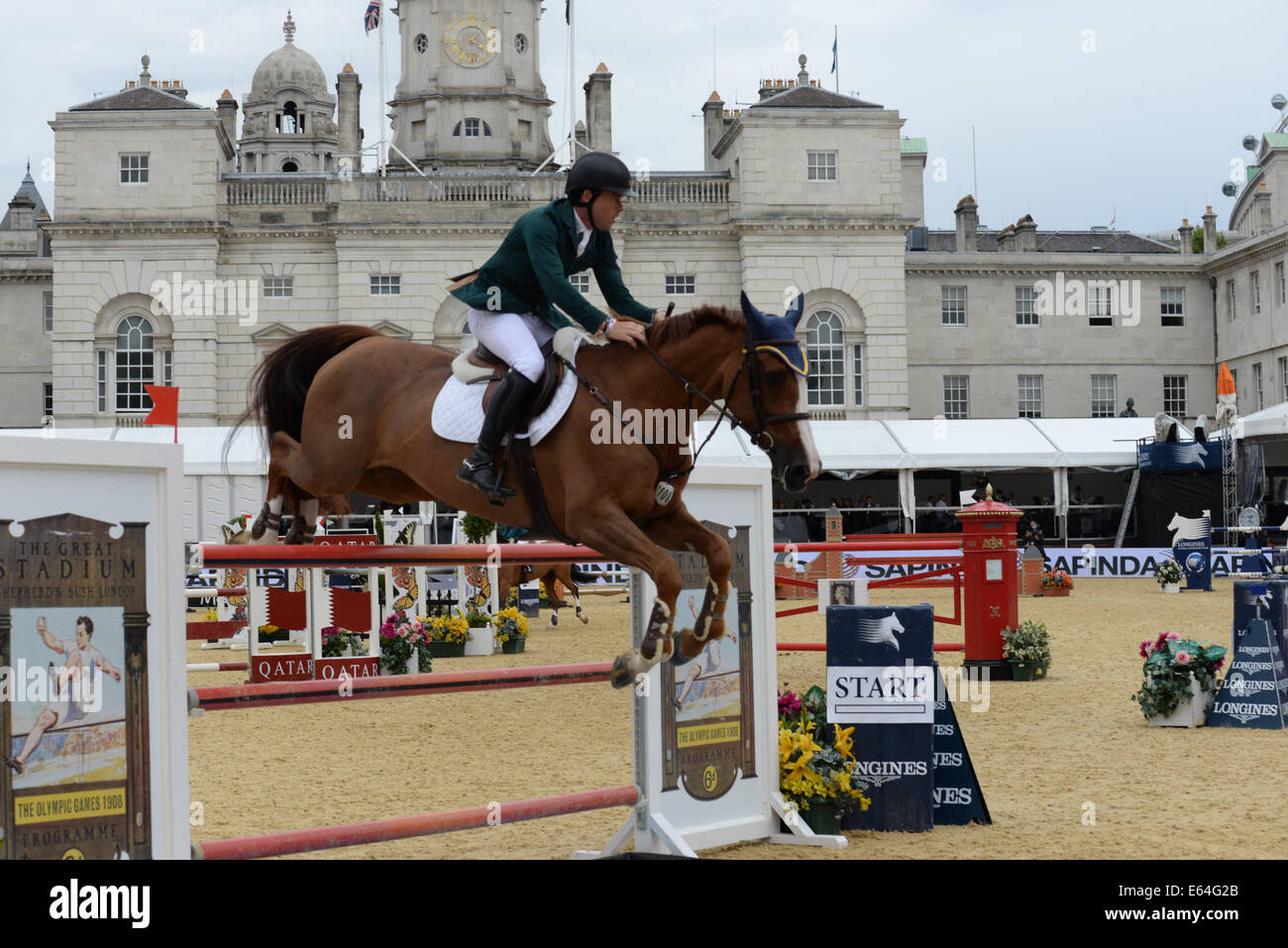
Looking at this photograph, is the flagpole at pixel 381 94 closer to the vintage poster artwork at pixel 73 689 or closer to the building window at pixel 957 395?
the building window at pixel 957 395

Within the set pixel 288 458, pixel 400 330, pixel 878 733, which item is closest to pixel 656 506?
pixel 288 458

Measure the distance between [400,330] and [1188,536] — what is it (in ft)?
79.3

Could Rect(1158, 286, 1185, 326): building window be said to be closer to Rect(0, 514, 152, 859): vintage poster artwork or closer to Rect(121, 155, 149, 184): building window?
Rect(121, 155, 149, 184): building window

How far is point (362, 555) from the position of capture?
5262 millimetres

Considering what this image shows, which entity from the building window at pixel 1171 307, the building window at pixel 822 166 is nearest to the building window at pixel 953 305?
the building window at pixel 1171 307

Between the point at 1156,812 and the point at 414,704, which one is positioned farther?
the point at 414,704

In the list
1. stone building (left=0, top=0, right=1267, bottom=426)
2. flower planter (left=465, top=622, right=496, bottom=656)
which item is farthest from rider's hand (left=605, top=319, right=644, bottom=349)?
stone building (left=0, top=0, right=1267, bottom=426)

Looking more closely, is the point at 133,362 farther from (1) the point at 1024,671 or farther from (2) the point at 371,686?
(2) the point at 371,686

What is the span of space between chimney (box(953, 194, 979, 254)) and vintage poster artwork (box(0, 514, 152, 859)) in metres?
53.0

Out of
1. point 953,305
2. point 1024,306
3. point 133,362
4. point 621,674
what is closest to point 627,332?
point 621,674

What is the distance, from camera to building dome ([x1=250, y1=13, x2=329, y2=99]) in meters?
88.2

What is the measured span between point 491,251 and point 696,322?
38.7 meters

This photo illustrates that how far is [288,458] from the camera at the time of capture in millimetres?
5746

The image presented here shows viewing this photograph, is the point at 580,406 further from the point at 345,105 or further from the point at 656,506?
the point at 345,105
